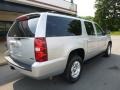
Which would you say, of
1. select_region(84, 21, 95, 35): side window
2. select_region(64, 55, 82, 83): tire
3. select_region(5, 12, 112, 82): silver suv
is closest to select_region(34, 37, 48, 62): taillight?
select_region(5, 12, 112, 82): silver suv

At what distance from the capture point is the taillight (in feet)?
12.1

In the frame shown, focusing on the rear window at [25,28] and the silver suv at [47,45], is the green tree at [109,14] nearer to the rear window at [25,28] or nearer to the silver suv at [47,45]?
the silver suv at [47,45]

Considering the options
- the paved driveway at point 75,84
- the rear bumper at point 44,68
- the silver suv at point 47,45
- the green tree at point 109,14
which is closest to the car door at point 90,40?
the silver suv at point 47,45

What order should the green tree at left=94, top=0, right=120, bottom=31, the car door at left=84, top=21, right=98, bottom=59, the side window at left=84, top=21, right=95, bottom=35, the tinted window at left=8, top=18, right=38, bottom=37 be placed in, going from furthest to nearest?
the green tree at left=94, top=0, right=120, bottom=31 → the side window at left=84, top=21, right=95, bottom=35 → the car door at left=84, top=21, right=98, bottom=59 → the tinted window at left=8, top=18, right=38, bottom=37

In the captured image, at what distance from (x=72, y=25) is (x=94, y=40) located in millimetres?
1506

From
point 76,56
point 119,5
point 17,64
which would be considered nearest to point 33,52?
point 17,64

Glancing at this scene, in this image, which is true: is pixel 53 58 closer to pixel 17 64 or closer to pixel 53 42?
pixel 53 42

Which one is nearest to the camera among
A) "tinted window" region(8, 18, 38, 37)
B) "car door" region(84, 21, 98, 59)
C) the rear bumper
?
the rear bumper

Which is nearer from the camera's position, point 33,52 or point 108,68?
point 33,52

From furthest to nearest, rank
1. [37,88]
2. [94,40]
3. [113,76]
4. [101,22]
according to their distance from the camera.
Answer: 1. [101,22]
2. [94,40]
3. [113,76]
4. [37,88]

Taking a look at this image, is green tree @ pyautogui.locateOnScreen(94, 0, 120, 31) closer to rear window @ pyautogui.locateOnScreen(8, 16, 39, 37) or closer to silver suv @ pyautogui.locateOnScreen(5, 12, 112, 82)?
silver suv @ pyautogui.locateOnScreen(5, 12, 112, 82)

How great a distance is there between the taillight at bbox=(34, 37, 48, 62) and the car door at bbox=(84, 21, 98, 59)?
2.22 metres

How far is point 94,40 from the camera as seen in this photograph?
5.99 meters

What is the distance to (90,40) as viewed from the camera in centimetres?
562
